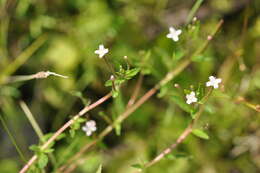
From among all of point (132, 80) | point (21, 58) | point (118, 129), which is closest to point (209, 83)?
point (118, 129)

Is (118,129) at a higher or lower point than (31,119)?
lower

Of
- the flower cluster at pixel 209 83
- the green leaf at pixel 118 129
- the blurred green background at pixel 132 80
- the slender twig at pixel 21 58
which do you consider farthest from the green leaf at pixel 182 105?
the slender twig at pixel 21 58

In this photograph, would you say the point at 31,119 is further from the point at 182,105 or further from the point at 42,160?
the point at 182,105

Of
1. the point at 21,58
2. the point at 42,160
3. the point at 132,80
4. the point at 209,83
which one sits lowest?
the point at 209,83

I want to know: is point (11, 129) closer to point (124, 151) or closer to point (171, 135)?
point (124, 151)

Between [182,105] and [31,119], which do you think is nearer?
[182,105]

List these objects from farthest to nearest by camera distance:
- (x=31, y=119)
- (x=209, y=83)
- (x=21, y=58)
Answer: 1. (x=21, y=58)
2. (x=31, y=119)
3. (x=209, y=83)

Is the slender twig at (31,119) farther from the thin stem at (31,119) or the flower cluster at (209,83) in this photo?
the flower cluster at (209,83)

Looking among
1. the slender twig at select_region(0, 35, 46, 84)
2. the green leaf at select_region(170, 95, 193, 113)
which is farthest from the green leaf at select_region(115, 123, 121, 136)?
the slender twig at select_region(0, 35, 46, 84)

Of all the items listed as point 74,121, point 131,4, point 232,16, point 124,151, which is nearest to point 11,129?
point 124,151
